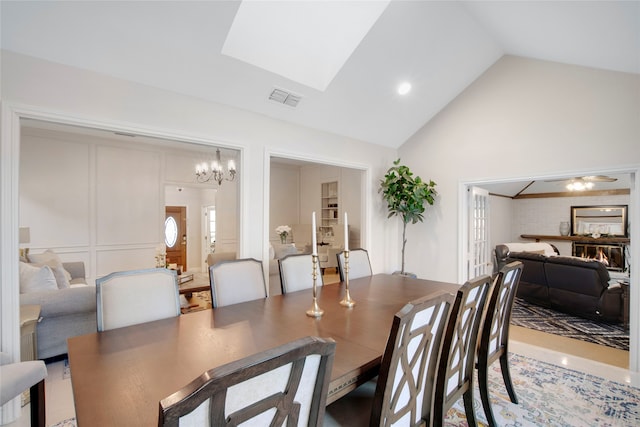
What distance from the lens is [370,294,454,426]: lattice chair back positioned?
1.09 m

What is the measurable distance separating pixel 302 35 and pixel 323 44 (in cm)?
23

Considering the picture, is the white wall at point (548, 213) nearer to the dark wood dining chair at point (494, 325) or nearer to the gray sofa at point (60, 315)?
the dark wood dining chair at point (494, 325)

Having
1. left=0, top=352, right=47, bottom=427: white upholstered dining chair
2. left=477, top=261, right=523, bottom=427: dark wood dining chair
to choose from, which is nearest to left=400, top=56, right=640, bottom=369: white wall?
left=477, top=261, right=523, bottom=427: dark wood dining chair

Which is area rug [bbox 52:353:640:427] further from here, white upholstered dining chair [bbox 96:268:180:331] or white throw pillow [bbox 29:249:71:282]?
white throw pillow [bbox 29:249:71:282]

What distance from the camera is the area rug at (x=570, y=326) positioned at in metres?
3.43

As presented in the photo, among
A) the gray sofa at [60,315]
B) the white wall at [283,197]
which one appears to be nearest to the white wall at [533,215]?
the white wall at [283,197]

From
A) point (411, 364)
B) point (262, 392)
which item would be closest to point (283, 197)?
point (411, 364)

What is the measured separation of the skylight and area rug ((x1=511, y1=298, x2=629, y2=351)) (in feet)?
12.7

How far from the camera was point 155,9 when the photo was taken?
6.71 feet

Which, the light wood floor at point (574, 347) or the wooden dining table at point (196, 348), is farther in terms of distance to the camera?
the light wood floor at point (574, 347)

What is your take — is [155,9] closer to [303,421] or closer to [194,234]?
[303,421]

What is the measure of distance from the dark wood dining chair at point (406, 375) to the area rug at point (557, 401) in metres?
1.01

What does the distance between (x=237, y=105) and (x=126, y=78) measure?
0.92m

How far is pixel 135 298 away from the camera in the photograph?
1777 millimetres
